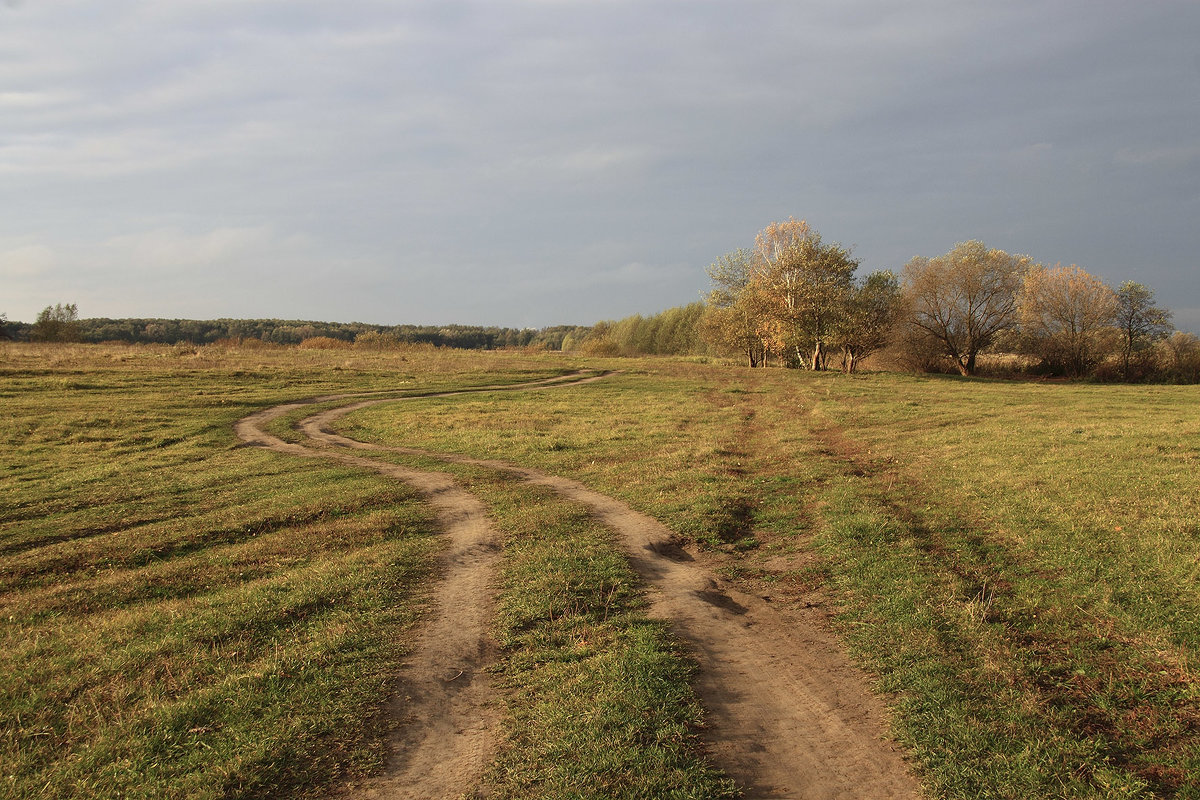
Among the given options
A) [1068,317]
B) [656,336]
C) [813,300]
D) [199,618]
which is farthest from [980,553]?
[656,336]

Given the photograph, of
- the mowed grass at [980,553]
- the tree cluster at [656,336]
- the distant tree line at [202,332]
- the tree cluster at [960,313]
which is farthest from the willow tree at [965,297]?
the distant tree line at [202,332]

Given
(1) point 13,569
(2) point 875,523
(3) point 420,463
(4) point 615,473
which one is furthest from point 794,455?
(1) point 13,569

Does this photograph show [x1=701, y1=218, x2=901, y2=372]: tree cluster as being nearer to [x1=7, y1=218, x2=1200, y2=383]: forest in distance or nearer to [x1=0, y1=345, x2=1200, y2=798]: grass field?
[x1=7, y1=218, x2=1200, y2=383]: forest in distance

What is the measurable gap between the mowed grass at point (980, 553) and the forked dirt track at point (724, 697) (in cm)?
45

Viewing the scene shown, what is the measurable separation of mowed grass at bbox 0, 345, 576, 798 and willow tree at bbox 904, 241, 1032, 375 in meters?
52.3

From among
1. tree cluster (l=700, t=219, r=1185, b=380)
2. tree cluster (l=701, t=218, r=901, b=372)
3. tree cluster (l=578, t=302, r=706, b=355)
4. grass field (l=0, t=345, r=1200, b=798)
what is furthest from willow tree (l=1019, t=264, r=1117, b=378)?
tree cluster (l=578, t=302, r=706, b=355)

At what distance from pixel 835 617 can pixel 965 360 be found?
5619 cm

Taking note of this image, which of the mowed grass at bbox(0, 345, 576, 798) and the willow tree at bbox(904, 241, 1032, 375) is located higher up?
the willow tree at bbox(904, 241, 1032, 375)

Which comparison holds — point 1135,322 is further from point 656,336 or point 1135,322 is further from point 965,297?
point 656,336

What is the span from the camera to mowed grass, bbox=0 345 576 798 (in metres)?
4.85

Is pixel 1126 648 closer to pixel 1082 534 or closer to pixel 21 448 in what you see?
pixel 1082 534

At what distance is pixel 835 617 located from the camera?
7.48 m

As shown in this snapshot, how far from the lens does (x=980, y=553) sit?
913cm

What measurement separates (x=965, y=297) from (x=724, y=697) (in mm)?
56409
